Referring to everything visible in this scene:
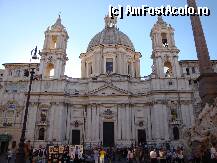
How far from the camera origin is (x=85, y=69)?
4409 centimetres

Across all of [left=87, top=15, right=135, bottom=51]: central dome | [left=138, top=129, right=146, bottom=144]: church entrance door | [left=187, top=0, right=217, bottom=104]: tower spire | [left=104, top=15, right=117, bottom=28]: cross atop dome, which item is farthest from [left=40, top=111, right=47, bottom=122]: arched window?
[left=187, top=0, right=217, bottom=104]: tower spire

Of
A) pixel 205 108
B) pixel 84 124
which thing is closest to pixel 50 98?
pixel 84 124

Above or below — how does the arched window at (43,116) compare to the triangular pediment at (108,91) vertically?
below

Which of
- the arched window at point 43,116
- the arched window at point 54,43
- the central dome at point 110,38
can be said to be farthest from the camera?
the central dome at point 110,38

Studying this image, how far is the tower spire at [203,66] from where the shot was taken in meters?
16.0

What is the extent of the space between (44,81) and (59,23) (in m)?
10.3

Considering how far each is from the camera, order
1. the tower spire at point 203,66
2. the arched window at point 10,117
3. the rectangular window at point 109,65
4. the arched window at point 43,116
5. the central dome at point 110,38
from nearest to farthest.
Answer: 1. the tower spire at point 203,66
2. the arched window at point 43,116
3. the arched window at point 10,117
4. the rectangular window at point 109,65
5. the central dome at point 110,38

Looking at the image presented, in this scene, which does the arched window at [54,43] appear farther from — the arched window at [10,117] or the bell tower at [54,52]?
the arched window at [10,117]

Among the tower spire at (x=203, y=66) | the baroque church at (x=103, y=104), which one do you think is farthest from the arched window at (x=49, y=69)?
the tower spire at (x=203, y=66)

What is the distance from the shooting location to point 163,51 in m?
38.6

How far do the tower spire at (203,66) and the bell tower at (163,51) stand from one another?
18542 millimetres

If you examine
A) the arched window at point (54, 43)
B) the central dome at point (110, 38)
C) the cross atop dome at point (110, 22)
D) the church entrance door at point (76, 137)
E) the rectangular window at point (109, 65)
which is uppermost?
the cross atop dome at point (110, 22)

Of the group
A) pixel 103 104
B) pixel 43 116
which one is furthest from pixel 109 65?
pixel 43 116

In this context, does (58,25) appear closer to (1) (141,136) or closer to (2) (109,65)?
(2) (109,65)
